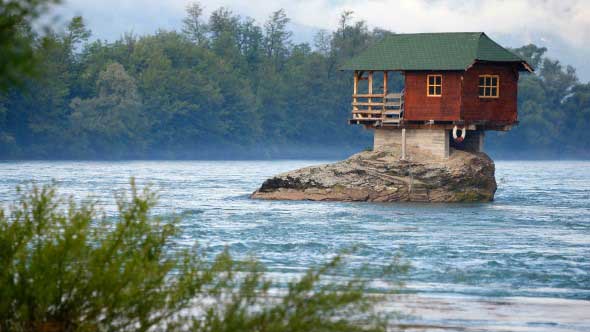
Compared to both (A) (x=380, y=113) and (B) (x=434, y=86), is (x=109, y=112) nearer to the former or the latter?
(A) (x=380, y=113)

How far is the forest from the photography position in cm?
9362

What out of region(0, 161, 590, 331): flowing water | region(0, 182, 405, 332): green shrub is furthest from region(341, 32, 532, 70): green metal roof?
region(0, 182, 405, 332): green shrub

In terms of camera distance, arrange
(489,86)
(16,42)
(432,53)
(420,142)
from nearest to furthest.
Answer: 1. (16,42)
2. (420,142)
3. (489,86)
4. (432,53)

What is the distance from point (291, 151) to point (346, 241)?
310 feet

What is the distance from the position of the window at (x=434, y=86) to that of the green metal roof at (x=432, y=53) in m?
0.48

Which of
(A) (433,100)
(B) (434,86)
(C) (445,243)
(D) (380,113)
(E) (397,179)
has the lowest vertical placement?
(C) (445,243)

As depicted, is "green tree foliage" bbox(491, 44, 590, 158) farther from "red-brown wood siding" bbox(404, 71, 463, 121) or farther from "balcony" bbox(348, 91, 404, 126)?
"red-brown wood siding" bbox(404, 71, 463, 121)

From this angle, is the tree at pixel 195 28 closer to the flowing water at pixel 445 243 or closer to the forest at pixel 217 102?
the forest at pixel 217 102

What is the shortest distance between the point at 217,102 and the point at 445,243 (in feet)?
284

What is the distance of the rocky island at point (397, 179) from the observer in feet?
127

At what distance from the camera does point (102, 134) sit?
95688 millimetres

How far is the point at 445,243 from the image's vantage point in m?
26.2

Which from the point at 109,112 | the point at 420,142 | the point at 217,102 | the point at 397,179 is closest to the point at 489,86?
the point at 420,142

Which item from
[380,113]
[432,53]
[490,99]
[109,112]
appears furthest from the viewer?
[109,112]
